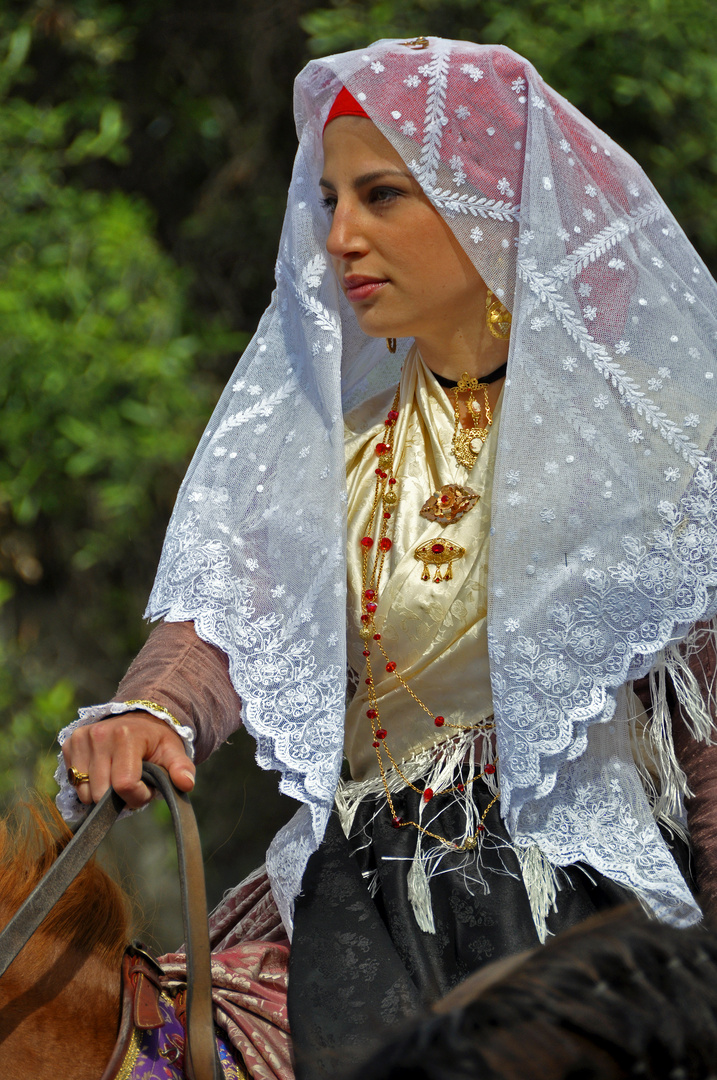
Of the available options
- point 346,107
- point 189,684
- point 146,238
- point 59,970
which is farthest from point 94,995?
point 146,238

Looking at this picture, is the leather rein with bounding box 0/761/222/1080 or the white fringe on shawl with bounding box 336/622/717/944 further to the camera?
the white fringe on shawl with bounding box 336/622/717/944

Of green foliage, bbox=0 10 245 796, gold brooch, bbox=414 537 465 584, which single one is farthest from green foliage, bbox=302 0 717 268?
gold brooch, bbox=414 537 465 584

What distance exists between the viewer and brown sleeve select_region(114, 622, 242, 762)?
148 cm

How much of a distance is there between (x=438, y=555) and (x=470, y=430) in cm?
23

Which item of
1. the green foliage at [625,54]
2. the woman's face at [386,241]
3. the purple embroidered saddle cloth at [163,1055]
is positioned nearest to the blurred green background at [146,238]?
the green foliage at [625,54]

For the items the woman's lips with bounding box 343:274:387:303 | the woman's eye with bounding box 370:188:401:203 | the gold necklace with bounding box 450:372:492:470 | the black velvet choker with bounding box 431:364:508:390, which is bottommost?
the gold necklace with bounding box 450:372:492:470

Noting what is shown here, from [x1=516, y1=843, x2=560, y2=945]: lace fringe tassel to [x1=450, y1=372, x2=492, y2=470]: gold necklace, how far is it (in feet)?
1.99

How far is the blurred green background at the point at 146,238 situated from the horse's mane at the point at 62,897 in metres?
1.54

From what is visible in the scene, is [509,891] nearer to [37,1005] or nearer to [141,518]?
[37,1005]

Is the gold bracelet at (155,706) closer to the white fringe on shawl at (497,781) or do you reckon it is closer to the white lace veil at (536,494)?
the white lace veil at (536,494)

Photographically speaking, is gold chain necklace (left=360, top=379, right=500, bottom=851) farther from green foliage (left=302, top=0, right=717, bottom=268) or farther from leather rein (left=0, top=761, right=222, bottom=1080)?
green foliage (left=302, top=0, right=717, bottom=268)

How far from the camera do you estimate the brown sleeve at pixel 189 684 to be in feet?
4.85

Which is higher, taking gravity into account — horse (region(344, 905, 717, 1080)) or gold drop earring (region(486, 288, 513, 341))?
gold drop earring (region(486, 288, 513, 341))

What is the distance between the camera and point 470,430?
175cm
